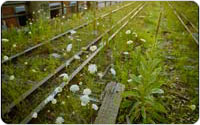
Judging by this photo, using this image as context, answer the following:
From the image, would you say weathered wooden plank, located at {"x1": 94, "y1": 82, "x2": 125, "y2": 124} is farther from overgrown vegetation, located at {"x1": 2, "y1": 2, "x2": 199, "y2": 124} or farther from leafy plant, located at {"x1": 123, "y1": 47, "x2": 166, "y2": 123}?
leafy plant, located at {"x1": 123, "y1": 47, "x2": 166, "y2": 123}

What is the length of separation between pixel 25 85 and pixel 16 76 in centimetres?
44

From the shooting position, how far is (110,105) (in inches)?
115

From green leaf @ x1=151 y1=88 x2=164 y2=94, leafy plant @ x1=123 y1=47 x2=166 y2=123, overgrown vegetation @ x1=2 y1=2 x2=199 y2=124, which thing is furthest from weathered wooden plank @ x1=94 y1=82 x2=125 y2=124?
green leaf @ x1=151 y1=88 x2=164 y2=94

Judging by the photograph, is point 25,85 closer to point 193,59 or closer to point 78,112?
point 78,112

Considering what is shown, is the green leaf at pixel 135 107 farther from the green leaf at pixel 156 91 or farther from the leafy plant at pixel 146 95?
the green leaf at pixel 156 91

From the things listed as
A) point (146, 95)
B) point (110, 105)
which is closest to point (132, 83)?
point (146, 95)

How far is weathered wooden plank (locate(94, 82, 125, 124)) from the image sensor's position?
267 cm

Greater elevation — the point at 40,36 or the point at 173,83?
the point at 40,36

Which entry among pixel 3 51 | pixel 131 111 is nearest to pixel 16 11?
pixel 3 51

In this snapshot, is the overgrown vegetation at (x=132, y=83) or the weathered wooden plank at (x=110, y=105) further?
the overgrown vegetation at (x=132, y=83)

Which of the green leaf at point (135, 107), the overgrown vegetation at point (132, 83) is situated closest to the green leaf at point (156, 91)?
the overgrown vegetation at point (132, 83)

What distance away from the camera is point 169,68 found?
4461 millimetres

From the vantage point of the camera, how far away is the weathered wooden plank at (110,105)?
2.67 metres

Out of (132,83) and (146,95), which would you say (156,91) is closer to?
(146,95)
